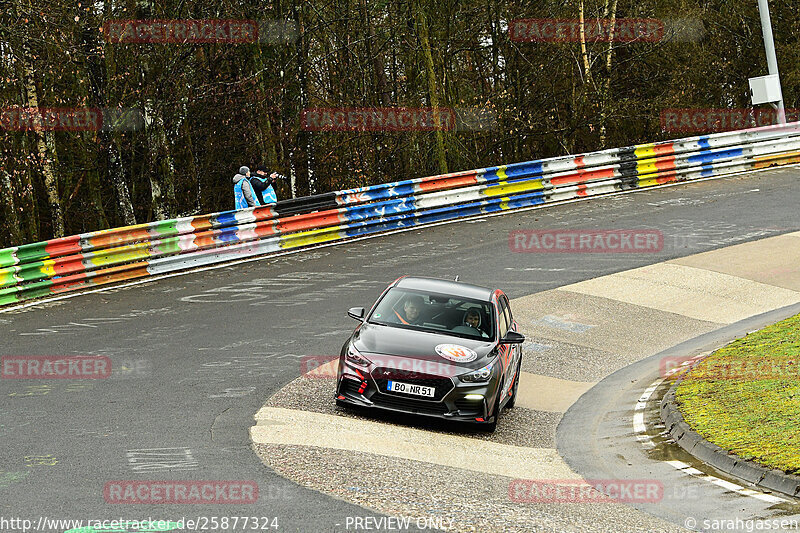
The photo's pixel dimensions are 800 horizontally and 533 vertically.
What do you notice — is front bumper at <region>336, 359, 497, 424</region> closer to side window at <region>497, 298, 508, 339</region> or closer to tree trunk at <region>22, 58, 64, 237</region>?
side window at <region>497, 298, 508, 339</region>

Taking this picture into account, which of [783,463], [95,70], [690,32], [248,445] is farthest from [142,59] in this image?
[690,32]

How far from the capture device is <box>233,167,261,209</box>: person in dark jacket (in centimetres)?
2047

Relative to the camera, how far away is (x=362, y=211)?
21484mm

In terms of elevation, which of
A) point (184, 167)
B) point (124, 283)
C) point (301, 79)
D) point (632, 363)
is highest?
point (301, 79)

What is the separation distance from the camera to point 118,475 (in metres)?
8.05

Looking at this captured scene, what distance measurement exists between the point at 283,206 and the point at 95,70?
232 inches

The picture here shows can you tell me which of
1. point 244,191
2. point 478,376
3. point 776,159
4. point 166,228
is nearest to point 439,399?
point 478,376

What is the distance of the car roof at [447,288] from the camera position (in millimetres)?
12000

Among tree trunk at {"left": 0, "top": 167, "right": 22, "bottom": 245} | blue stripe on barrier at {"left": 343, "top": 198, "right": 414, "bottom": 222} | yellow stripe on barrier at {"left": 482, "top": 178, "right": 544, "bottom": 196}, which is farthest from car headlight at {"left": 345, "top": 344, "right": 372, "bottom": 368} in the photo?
tree trunk at {"left": 0, "top": 167, "right": 22, "bottom": 245}

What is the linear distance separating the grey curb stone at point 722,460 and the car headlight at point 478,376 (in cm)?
211

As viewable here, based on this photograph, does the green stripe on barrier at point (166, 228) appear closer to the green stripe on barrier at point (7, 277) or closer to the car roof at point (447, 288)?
the green stripe on barrier at point (7, 277)

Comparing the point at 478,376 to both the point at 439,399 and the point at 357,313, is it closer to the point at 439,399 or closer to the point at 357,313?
the point at 439,399

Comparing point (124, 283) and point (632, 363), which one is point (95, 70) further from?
point (632, 363)

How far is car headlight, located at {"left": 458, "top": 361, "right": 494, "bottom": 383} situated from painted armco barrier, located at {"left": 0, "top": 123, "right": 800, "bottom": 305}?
9.12m
